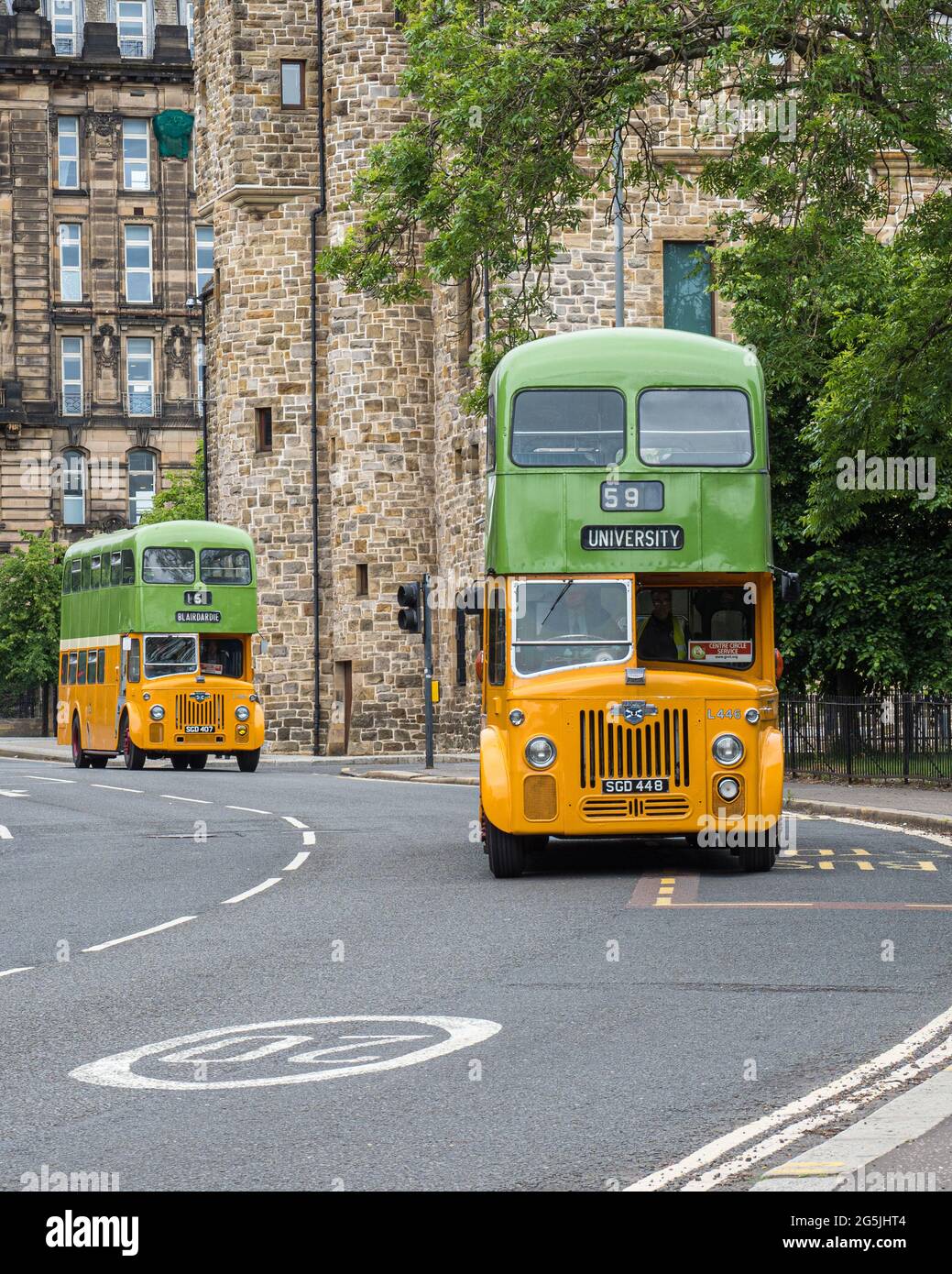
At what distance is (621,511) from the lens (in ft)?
57.3

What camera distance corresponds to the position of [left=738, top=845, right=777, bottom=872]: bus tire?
57.0ft

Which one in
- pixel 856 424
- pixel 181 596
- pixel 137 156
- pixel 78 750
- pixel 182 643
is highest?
pixel 137 156

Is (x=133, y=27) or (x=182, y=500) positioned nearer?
(x=182, y=500)

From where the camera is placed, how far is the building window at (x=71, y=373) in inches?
3438

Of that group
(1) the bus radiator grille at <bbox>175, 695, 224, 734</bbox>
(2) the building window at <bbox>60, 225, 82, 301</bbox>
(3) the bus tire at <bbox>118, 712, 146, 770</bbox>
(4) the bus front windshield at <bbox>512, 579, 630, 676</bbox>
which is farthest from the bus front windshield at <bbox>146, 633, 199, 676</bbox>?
(2) the building window at <bbox>60, 225, 82, 301</bbox>

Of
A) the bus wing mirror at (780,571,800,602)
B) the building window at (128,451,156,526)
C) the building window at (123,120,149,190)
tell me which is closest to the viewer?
the bus wing mirror at (780,571,800,602)

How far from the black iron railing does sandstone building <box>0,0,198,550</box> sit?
58.9m

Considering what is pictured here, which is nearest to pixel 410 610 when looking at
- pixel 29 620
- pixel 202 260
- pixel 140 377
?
pixel 29 620

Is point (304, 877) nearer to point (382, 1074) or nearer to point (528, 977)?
point (528, 977)

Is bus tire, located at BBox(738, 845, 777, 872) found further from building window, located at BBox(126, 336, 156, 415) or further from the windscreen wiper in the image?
building window, located at BBox(126, 336, 156, 415)

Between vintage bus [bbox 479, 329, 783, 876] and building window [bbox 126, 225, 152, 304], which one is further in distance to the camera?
building window [bbox 126, 225, 152, 304]

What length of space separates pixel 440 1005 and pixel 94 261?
A: 262 feet

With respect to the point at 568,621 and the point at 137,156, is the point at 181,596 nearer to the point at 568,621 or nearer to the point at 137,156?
the point at 568,621
